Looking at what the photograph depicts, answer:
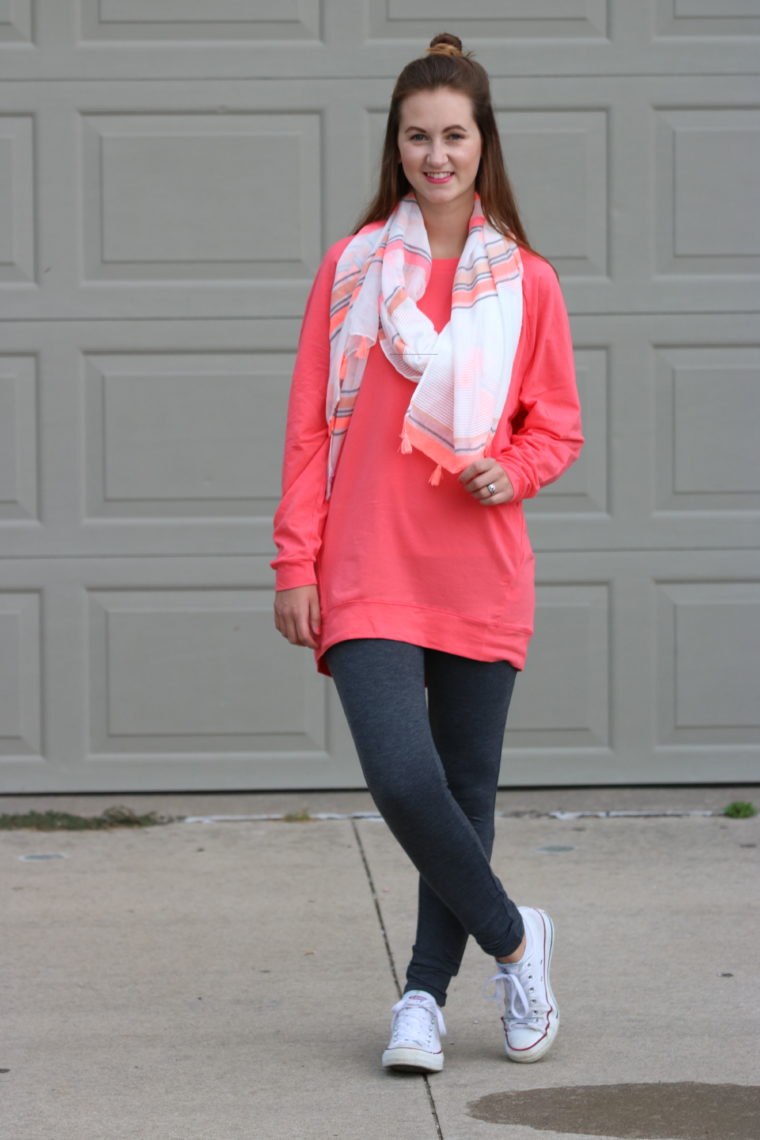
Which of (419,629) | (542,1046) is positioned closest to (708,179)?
(419,629)

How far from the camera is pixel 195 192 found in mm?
4793

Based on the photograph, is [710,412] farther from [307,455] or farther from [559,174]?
[307,455]

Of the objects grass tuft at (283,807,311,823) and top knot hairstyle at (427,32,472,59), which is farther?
grass tuft at (283,807,311,823)

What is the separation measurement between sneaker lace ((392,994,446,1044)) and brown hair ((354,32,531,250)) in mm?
1307

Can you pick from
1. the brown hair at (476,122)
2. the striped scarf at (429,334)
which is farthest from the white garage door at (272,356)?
the striped scarf at (429,334)

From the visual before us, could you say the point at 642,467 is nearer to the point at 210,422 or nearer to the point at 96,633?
the point at 210,422

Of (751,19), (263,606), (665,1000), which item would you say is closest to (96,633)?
(263,606)

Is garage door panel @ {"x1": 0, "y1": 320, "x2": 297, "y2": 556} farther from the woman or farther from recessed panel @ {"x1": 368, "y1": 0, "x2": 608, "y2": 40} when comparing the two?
the woman

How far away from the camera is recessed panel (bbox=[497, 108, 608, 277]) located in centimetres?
481

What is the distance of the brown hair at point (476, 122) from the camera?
2.70m

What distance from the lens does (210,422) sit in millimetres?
4824

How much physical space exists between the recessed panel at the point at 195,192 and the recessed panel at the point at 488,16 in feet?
1.22

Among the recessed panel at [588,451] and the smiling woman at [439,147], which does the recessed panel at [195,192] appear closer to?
the recessed panel at [588,451]

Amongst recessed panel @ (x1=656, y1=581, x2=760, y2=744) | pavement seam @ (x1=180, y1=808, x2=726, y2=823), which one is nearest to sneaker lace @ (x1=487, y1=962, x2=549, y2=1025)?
pavement seam @ (x1=180, y1=808, x2=726, y2=823)
